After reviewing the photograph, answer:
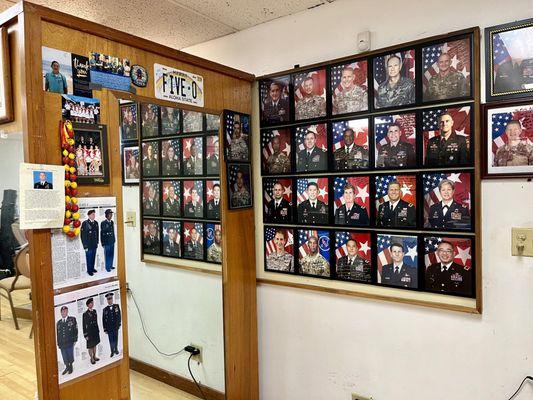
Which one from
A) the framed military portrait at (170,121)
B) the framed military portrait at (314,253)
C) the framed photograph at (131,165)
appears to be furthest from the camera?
the framed military portrait at (314,253)

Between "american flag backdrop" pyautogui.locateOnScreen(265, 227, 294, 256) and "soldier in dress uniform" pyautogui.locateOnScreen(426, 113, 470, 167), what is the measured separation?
0.86 meters

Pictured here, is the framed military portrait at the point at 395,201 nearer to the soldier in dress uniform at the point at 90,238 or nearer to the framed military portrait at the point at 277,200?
the framed military portrait at the point at 277,200

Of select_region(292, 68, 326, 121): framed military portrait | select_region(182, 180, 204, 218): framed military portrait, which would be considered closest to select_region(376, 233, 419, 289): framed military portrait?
select_region(292, 68, 326, 121): framed military portrait

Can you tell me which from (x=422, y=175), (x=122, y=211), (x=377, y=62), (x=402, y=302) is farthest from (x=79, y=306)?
(x=377, y=62)

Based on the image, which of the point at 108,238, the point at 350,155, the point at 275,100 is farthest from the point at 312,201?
the point at 108,238

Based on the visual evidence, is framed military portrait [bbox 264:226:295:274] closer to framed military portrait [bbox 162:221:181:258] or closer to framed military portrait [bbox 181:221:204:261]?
framed military portrait [bbox 181:221:204:261]

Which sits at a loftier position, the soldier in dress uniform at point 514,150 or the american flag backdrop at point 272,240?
the soldier in dress uniform at point 514,150

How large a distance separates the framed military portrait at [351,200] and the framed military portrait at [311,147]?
0.46 feet

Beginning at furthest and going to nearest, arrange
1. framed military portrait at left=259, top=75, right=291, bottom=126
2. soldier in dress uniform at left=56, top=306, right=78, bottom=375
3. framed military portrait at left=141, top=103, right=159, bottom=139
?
1. framed military portrait at left=259, top=75, right=291, bottom=126
2. framed military portrait at left=141, top=103, right=159, bottom=139
3. soldier in dress uniform at left=56, top=306, right=78, bottom=375

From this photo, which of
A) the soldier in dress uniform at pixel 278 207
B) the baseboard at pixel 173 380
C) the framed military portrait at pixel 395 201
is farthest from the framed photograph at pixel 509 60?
the baseboard at pixel 173 380

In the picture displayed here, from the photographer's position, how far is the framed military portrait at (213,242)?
7.04 ft

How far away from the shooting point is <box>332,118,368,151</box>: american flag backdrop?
6.29 feet

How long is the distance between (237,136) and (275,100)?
311mm

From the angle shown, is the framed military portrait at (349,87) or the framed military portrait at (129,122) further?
the framed military portrait at (349,87)
